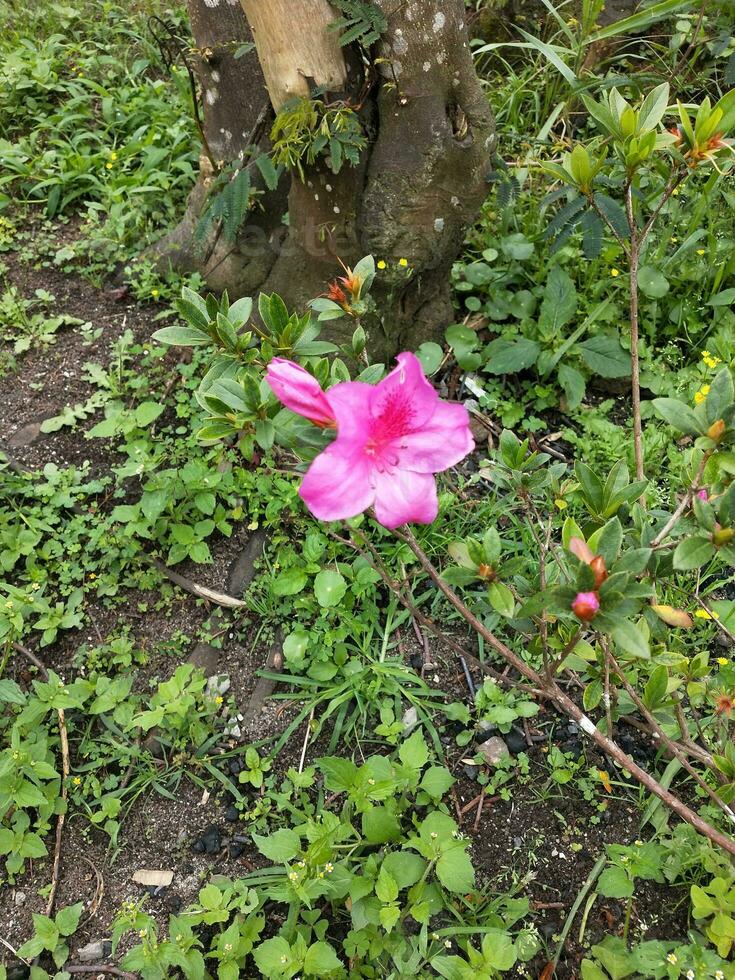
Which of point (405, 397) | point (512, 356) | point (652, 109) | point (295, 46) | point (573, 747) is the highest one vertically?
point (295, 46)

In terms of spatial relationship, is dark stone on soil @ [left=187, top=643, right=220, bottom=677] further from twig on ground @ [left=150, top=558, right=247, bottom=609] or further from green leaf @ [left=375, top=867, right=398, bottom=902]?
green leaf @ [left=375, top=867, right=398, bottom=902]

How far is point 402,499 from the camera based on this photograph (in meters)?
1.17

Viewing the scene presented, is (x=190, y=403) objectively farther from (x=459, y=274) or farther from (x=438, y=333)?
(x=459, y=274)

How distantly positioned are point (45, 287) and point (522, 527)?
2.22 m

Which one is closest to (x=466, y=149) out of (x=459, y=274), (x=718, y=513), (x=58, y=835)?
(x=459, y=274)

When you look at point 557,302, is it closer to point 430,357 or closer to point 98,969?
point 430,357

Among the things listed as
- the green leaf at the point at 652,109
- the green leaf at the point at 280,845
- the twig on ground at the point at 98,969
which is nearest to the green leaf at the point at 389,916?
the green leaf at the point at 280,845

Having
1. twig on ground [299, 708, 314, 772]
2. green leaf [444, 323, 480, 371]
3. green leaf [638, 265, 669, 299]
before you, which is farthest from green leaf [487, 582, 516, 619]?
green leaf [638, 265, 669, 299]

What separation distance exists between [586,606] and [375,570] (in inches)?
35.2

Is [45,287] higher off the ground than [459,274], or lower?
higher

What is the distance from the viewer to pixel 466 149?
2.36 meters

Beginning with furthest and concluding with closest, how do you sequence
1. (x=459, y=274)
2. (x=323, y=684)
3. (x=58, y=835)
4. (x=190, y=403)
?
1. (x=459, y=274)
2. (x=190, y=403)
3. (x=323, y=684)
4. (x=58, y=835)

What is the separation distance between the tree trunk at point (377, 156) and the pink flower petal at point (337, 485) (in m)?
1.47

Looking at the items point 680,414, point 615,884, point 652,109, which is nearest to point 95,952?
point 615,884
